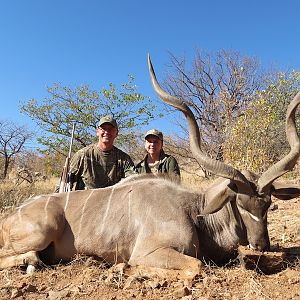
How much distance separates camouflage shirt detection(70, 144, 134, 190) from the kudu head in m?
1.62

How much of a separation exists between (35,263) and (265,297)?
160 cm

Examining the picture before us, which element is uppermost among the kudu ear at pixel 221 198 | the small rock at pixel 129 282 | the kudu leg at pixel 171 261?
the kudu ear at pixel 221 198

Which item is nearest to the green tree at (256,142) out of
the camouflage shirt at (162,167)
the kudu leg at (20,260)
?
the camouflage shirt at (162,167)

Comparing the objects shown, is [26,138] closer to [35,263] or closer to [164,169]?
[164,169]

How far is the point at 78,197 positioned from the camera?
10.4ft

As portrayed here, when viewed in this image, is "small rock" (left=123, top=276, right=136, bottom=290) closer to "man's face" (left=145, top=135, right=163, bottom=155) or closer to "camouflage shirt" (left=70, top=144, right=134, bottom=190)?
"camouflage shirt" (left=70, top=144, right=134, bottom=190)

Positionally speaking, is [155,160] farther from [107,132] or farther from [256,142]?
[256,142]

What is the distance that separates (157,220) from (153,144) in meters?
1.77

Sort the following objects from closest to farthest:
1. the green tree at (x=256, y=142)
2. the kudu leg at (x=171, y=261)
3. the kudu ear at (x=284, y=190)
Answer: the kudu leg at (x=171, y=261)
the kudu ear at (x=284, y=190)
the green tree at (x=256, y=142)

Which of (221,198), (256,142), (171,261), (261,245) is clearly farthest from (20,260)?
(256,142)

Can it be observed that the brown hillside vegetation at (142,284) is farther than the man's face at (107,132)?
No

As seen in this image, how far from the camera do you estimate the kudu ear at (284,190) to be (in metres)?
2.85

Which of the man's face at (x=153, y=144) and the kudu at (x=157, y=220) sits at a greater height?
the man's face at (x=153, y=144)

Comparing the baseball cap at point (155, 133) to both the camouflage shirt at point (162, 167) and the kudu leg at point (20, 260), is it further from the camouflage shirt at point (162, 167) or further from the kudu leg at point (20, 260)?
the kudu leg at point (20, 260)
